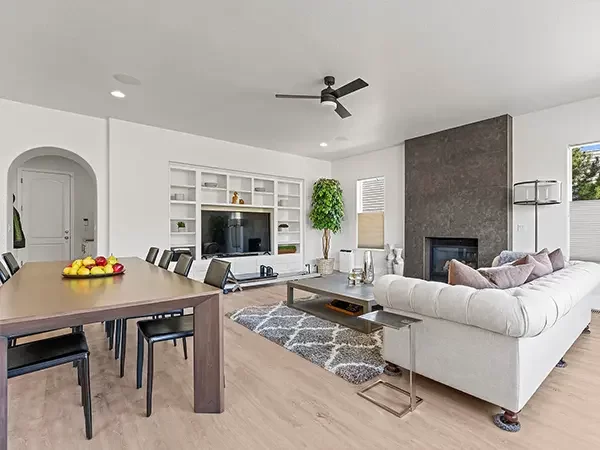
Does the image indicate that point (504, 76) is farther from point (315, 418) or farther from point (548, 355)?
point (315, 418)

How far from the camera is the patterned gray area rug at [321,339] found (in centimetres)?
255

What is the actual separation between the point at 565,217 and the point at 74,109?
277 inches

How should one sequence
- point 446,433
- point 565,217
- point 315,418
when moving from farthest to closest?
point 565,217 < point 315,418 < point 446,433

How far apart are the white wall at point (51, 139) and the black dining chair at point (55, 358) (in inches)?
138

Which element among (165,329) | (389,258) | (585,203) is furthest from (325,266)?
(165,329)

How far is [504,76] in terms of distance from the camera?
141 inches

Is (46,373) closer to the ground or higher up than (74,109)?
closer to the ground

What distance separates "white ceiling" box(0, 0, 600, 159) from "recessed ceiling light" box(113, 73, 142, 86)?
0.25 feet

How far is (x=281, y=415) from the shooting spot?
1.96 meters

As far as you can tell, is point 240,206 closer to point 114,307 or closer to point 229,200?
point 229,200

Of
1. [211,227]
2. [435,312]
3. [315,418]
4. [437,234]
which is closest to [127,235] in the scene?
[211,227]

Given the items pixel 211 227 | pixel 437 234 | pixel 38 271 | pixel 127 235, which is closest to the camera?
pixel 38 271

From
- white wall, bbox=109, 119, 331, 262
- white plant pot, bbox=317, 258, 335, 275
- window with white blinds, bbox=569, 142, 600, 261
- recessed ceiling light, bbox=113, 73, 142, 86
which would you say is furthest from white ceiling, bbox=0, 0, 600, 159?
white plant pot, bbox=317, 258, 335, 275

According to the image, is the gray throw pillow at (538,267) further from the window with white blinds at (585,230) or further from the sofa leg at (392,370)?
the window with white blinds at (585,230)
